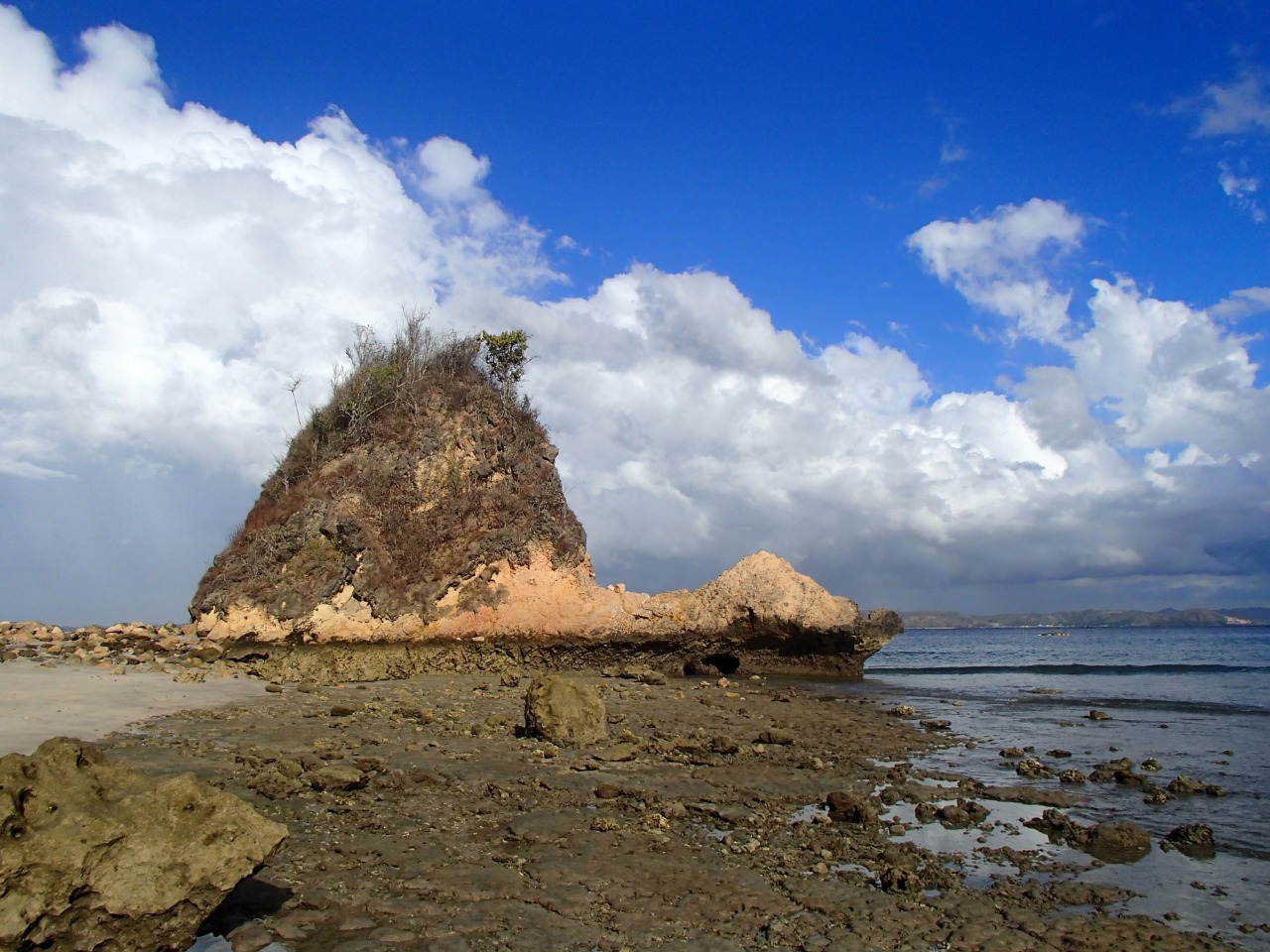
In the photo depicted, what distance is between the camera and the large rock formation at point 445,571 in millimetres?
20984

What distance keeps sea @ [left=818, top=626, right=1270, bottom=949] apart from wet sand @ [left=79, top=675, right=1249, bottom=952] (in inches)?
20.6

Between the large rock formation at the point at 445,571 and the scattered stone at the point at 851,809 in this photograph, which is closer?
the scattered stone at the point at 851,809

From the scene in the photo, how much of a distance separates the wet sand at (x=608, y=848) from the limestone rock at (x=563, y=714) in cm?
31

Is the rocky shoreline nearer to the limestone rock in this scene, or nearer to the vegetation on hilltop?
the limestone rock

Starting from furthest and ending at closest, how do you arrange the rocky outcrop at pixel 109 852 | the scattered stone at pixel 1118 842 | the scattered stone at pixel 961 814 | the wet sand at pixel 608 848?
1. the scattered stone at pixel 961 814
2. the scattered stone at pixel 1118 842
3. the wet sand at pixel 608 848
4. the rocky outcrop at pixel 109 852

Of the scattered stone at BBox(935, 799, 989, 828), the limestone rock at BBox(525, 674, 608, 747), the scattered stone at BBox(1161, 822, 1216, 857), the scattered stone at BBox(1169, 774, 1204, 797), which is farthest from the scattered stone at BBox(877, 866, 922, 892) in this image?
the scattered stone at BBox(1169, 774, 1204, 797)

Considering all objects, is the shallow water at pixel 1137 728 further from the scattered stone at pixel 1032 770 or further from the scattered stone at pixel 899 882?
the scattered stone at pixel 899 882

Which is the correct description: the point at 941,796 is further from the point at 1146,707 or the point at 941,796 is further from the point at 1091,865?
the point at 1146,707

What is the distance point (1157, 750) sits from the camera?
1373cm

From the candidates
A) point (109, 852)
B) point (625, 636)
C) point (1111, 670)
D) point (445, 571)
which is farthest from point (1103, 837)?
point (1111, 670)

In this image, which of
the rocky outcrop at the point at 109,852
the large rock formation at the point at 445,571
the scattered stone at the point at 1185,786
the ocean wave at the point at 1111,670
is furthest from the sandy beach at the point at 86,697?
the ocean wave at the point at 1111,670

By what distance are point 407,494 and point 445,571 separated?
2520 millimetres

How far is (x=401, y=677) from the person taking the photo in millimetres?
19250

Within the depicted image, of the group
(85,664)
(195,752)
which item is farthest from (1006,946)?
(85,664)
